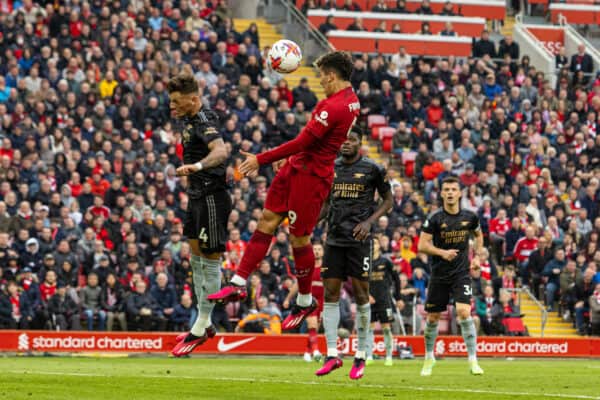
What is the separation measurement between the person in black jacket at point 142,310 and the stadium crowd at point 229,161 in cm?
3

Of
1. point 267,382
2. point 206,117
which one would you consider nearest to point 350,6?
point 267,382

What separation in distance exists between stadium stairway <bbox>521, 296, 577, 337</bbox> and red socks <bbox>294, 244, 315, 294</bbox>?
17198 mm

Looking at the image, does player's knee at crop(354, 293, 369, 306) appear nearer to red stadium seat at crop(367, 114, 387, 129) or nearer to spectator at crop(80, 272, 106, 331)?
spectator at crop(80, 272, 106, 331)

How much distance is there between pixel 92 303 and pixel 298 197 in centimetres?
1325

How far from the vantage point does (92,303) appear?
84.8 ft

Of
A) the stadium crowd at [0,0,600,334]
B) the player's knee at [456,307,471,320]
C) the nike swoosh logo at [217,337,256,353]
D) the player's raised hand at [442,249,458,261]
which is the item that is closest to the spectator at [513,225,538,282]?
the stadium crowd at [0,0,600,334]

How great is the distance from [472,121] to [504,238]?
17.0ft

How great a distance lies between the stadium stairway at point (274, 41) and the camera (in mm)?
37656

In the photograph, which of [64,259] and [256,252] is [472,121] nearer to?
[64,259]

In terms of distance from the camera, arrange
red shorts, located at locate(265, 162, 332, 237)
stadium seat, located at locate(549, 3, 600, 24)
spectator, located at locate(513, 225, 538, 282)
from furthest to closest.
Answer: stadium seat, located at locate(549, 3, 600, 24)
spectator, located at locate(513, 225, 538, 282)
red shorts, located at locate(265, 162, 332, 237)

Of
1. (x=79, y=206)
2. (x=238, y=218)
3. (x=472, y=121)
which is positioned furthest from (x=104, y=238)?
(x=472, y=121)

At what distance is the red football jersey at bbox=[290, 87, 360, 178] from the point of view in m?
13.3

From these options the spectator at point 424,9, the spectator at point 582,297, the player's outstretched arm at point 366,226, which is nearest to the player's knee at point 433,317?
the player's outstretched arm at point 366,226

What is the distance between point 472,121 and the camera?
35.9 meters
